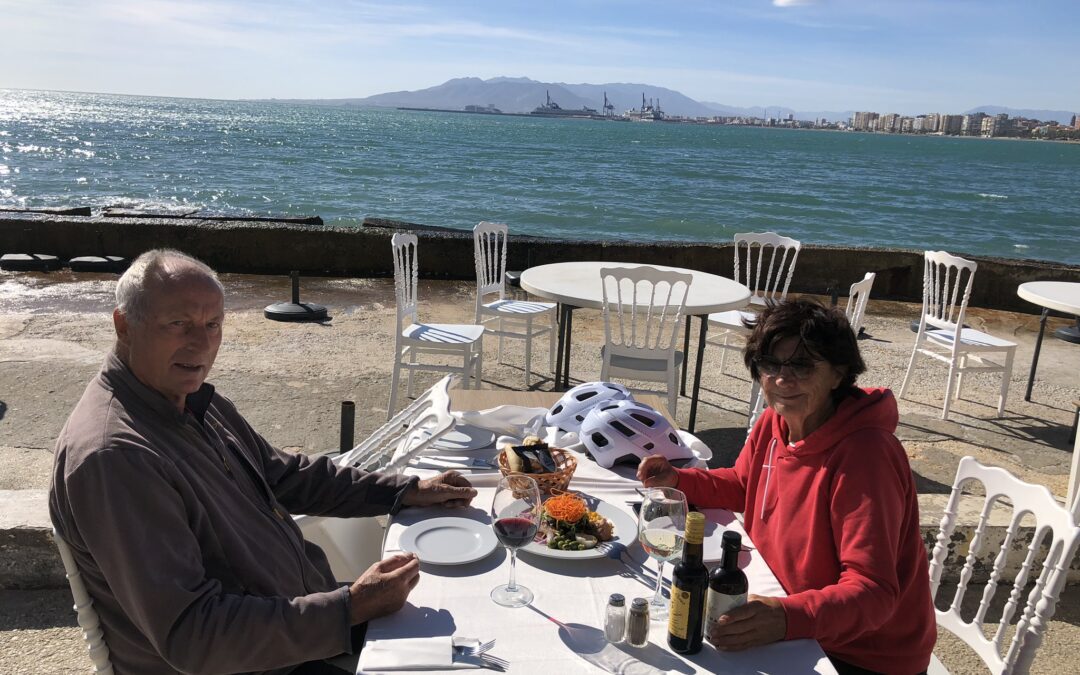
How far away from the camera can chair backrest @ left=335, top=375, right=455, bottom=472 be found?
2584mm

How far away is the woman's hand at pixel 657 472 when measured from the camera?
245cm

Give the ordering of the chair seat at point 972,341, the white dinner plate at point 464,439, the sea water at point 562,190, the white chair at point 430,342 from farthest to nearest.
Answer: the sea water at point 562,190 → the chair seat at point 972,341 → the white chair at point 430,342 → the white dinner plate at point 464,439

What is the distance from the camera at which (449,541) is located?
2.09 metres

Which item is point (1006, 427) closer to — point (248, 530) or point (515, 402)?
point (515, 402)

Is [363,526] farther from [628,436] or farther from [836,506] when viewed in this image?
[836,506]

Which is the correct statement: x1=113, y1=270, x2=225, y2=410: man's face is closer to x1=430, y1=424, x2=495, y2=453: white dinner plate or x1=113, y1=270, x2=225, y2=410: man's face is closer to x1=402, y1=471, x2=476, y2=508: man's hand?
x1=402, y1=471, x2=476, y2=508: man's hand

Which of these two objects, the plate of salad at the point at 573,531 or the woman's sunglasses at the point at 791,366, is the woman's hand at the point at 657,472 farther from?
the woman's sunglasses at the point at 791,366

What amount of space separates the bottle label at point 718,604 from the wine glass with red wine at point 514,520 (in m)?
0.38

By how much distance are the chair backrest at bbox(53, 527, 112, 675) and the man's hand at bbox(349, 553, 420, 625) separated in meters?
0.52

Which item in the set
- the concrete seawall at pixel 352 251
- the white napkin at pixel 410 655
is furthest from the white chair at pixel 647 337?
the concrete seawall at pixel 352 251

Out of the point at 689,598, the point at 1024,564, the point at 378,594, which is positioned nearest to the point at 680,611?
the point at 689,598

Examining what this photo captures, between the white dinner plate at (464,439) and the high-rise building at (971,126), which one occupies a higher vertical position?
the high-rise building at (971,126)

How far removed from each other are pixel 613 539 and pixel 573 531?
11cm

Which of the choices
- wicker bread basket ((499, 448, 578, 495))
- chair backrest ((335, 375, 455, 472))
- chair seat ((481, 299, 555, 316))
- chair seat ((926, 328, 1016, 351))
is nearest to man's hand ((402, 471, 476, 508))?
wicker bread basket ((499, 448, 578, 495))
